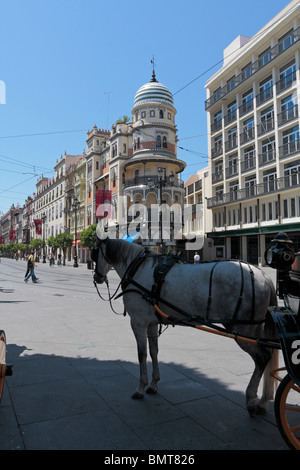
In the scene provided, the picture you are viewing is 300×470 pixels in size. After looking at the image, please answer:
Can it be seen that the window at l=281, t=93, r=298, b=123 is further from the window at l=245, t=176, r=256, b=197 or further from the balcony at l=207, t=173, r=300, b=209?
the window at l=245, t=176, r=256, b=197

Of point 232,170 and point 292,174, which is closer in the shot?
point 292,174

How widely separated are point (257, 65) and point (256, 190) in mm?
12186

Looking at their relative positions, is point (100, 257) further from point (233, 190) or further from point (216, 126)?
point (216, 126)

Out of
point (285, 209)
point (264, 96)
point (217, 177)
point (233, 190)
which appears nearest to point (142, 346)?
point (285, 209)

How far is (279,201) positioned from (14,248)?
293ft

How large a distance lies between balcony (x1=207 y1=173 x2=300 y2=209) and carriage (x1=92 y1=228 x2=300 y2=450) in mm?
25825

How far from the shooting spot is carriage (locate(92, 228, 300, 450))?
2816mm

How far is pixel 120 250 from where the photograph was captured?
4.62m

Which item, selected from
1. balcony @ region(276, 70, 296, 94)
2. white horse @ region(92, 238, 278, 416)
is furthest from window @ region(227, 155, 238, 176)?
white horse @ region(92, 238, 278, 416)

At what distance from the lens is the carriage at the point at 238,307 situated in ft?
9.24

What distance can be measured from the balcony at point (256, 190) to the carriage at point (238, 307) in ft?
84.7

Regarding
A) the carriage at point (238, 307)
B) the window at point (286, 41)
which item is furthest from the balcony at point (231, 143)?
the carriage at point (238, 307)
